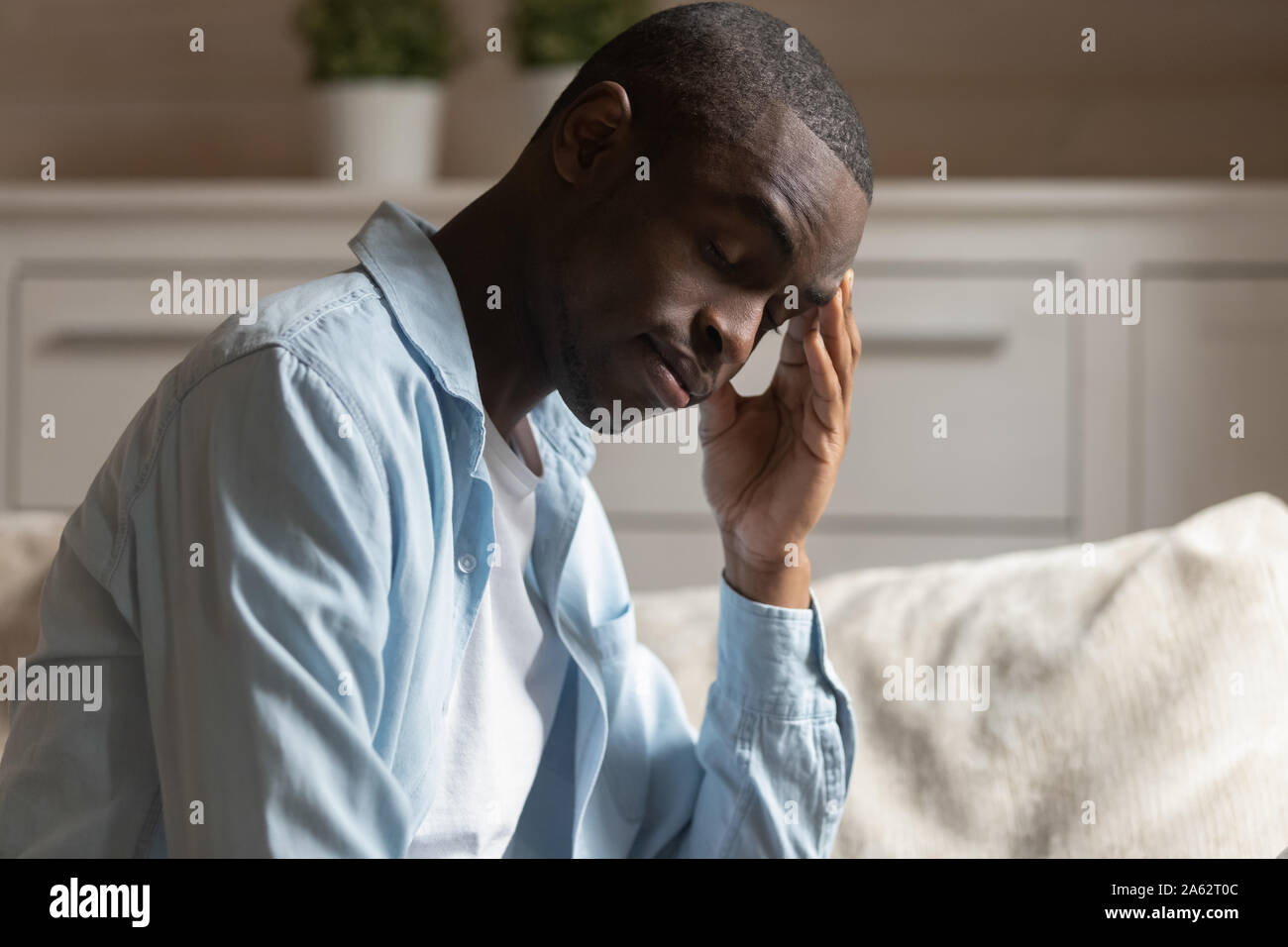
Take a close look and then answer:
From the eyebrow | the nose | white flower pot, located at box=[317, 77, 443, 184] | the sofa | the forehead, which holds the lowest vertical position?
the sofa

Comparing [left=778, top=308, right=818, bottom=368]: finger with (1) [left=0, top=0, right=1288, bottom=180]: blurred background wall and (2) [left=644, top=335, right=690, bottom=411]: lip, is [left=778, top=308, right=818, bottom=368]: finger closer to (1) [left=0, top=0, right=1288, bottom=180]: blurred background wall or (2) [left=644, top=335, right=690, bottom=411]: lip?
(2) [left=644, top=335, right=690, bottom=411]: lip

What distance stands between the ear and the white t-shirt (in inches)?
6.5


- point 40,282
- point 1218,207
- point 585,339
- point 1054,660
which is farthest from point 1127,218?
point 40,282

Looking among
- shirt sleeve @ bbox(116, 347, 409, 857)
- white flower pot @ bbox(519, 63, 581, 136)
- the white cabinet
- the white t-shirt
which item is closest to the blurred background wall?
white flower pot @ bbox(519, 63, 581, 136)

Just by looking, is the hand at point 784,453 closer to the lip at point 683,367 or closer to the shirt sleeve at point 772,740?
the shirt sleeve at point 772,740

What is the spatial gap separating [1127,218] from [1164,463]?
347 mm

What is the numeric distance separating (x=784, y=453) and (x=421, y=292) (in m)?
0.34

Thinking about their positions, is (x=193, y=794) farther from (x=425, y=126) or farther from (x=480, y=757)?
(x=425, y=126)

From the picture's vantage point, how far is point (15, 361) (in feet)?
6.26

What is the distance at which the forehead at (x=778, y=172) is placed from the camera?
668mm

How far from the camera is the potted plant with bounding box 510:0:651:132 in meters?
1.89

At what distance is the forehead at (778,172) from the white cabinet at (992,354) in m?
1.10

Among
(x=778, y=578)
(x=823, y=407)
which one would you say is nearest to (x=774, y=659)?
(x=778, y=578)

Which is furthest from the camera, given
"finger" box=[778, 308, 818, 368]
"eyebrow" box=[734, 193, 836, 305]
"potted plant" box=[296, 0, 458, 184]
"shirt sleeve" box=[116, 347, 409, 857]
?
"potted plant" box=[296, 0, 458, 184]
